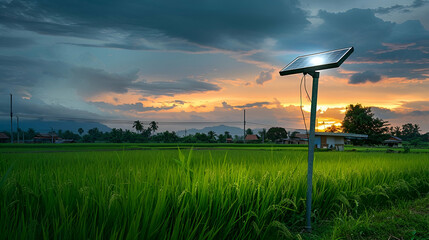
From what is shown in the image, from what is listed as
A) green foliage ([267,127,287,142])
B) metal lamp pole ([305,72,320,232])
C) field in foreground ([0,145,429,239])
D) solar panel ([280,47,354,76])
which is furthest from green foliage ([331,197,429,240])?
green foliage ([267,127,287,142])

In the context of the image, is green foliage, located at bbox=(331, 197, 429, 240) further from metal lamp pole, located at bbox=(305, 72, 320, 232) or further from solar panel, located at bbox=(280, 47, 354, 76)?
solar panel, located at bbox=(280, 47, 354, 76)

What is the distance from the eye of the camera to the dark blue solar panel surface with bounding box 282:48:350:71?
12.9 ft

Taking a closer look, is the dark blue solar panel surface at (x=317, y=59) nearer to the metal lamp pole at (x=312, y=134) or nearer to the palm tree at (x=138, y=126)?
the metal lamp pole at (x=312, y=134)

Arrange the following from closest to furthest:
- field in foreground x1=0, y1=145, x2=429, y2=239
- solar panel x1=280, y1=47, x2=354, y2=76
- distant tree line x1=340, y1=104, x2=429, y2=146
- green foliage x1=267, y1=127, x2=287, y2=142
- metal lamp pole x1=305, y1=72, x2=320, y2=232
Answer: field in foreground x1=0, y1=145, x2=429, y2=239 → solar panel x1=280, y1=47, x2=354, y2=76 → metal lamp pole x1=305, y1=72, x2=320, y2=232 → distant tree line x1=340, y1=104, x2=429, y2=146 → green foliage x1=267, y1=127, x2=287, y2=142

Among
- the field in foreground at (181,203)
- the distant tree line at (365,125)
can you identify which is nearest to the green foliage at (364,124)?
the distant tree line at (365,125)

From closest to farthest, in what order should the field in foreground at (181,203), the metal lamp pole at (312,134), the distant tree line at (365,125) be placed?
the field in foreground at (181,203) → the metal lamp pole at (312,134) → the distant tree line at (365,125)

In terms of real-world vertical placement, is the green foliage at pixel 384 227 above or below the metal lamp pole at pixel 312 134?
below

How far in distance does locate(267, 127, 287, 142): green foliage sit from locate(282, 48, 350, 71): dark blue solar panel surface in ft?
346

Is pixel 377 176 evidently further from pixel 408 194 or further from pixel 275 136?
pixel 275 136

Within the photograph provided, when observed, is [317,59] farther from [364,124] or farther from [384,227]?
[364,124]

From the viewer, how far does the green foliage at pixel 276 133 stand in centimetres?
10712

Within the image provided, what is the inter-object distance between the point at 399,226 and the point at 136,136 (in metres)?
71.1

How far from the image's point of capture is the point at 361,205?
553 centimetres

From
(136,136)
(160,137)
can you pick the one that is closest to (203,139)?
(160,137)
